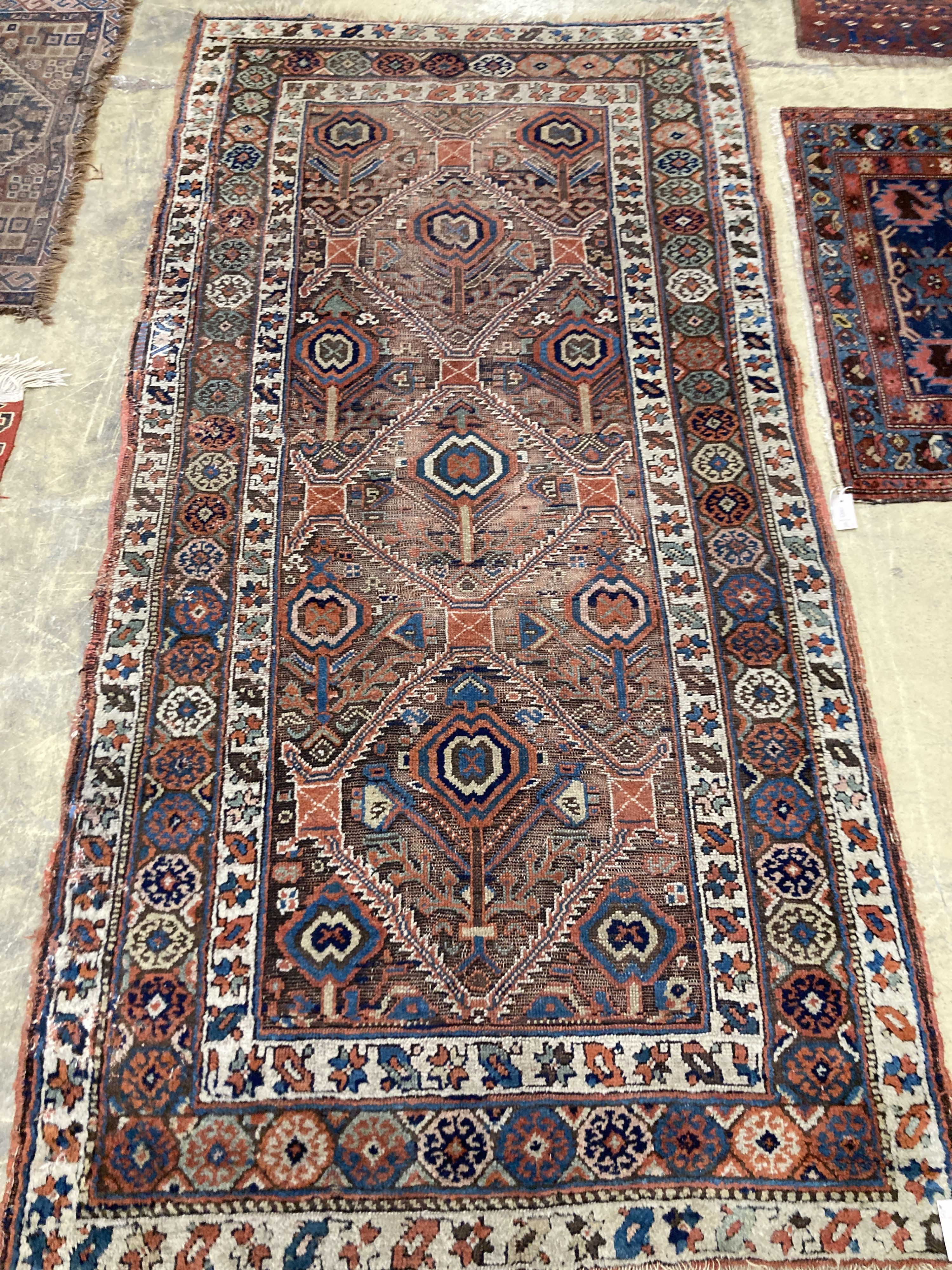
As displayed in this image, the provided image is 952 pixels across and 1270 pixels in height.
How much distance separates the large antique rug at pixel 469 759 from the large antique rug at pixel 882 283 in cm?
16

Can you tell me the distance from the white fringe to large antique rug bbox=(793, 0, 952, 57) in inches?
98.7

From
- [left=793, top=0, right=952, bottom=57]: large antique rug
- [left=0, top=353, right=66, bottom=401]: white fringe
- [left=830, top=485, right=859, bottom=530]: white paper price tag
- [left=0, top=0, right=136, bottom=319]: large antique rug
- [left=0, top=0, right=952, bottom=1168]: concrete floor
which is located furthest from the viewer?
[left=793, top=0, right=952, bottom=57]: large antique rug

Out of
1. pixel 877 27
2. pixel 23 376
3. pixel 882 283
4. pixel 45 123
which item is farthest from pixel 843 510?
pixel 45 123

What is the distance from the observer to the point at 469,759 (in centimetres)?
210

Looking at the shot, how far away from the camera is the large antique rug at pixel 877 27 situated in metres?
3.15

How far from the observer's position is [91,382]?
256 centimetres

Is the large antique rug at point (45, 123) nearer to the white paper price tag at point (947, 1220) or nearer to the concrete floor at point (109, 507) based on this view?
the concrete floor at point (109, 507)

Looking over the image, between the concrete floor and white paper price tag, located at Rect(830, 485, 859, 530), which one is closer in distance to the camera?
the concrete floor

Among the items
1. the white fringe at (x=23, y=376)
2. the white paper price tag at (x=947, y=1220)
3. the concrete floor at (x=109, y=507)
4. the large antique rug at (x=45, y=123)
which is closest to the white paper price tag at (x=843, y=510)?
the concrete floor at (x=109, y=507)

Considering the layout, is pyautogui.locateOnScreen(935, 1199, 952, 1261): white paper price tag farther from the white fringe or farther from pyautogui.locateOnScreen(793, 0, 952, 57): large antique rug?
pyautogui.locateOnScreen(793, 0, 952, 57): large antique rug

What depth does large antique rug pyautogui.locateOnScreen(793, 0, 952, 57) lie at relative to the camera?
315cm

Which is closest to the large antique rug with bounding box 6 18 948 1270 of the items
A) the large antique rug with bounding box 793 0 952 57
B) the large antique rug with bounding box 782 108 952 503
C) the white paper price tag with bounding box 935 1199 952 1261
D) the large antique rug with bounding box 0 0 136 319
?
the white paper price tag with bounding box 935 1199 952 1261

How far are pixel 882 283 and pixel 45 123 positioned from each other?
2.51m

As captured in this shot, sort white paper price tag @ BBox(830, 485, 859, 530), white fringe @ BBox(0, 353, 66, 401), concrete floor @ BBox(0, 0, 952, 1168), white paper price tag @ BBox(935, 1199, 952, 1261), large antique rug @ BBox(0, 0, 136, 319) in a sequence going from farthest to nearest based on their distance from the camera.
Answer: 1. large antique rug @ BBox(0, 0, 136, 319)
2. white fringe @ BBox(0, 353, 66, 401)
3. white paper price tag @ BBox(830, 485, 859, 530)
4. concrete floor @ BBox(0, 0, 952, 1168)
5. white paper price tag @ BBox(935, 1199, 952, 1261)
